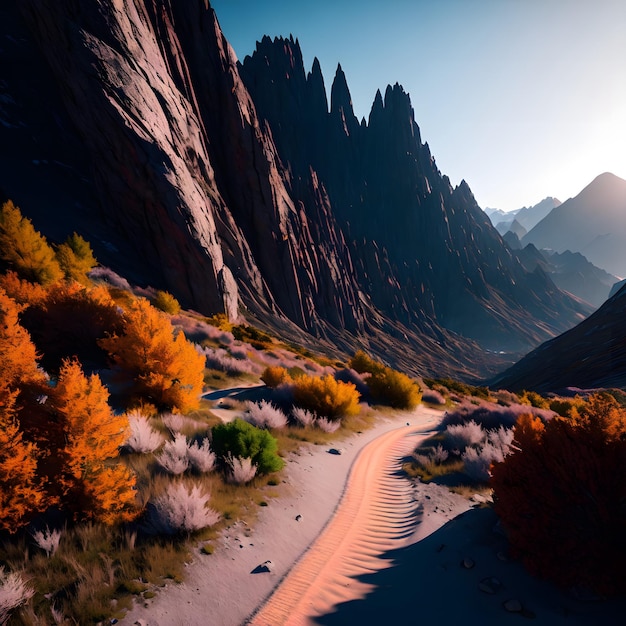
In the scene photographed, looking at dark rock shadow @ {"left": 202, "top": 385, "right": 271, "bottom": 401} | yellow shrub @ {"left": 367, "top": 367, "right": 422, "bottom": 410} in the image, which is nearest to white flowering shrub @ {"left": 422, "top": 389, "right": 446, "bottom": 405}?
yellow shrub @ {"left": 367, "top": 367, "right": 422, "bottom": 410}

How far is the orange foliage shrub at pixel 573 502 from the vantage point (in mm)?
3615

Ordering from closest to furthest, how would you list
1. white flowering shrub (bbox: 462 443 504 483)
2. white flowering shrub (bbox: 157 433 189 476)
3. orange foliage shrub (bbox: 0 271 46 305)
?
white flowering shrub (bbox: 157 433 189 476) → white flowering shrub (bbox: 462 443 504 483) → orange foliage shrub (bbox: 0 271 46 305)

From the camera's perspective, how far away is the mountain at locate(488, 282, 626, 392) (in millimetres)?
29089

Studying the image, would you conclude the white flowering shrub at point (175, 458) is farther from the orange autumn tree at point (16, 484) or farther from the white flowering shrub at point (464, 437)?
the white flowering shrub at point (464, 437)

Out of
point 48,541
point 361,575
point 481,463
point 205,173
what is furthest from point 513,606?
point 205,173

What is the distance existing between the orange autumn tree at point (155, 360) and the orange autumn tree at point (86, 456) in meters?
3.93

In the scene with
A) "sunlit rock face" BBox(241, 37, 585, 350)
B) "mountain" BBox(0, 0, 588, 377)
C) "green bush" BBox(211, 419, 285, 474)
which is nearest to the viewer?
"green bush" BBox(211, 419, 285, 474)

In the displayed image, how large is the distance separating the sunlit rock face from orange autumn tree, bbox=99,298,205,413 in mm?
95165

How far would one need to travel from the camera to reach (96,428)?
464cm

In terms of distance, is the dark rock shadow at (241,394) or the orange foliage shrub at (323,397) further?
the dark rock shadow at (241,394)

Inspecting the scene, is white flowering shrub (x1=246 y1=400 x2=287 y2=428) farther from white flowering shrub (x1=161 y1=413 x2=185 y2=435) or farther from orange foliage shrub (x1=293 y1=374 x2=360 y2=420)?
white flowering shrub (x1=161 y1=413 x2=185 y2=435)

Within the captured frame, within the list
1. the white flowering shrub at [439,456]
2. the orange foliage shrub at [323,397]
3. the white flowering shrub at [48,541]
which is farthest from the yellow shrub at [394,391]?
the white flowering shrub at [48,541]

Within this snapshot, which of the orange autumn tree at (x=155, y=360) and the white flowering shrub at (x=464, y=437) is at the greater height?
the orange autumn tree at (x=155, y=360)

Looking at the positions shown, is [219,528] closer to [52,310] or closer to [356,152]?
[52,310]
